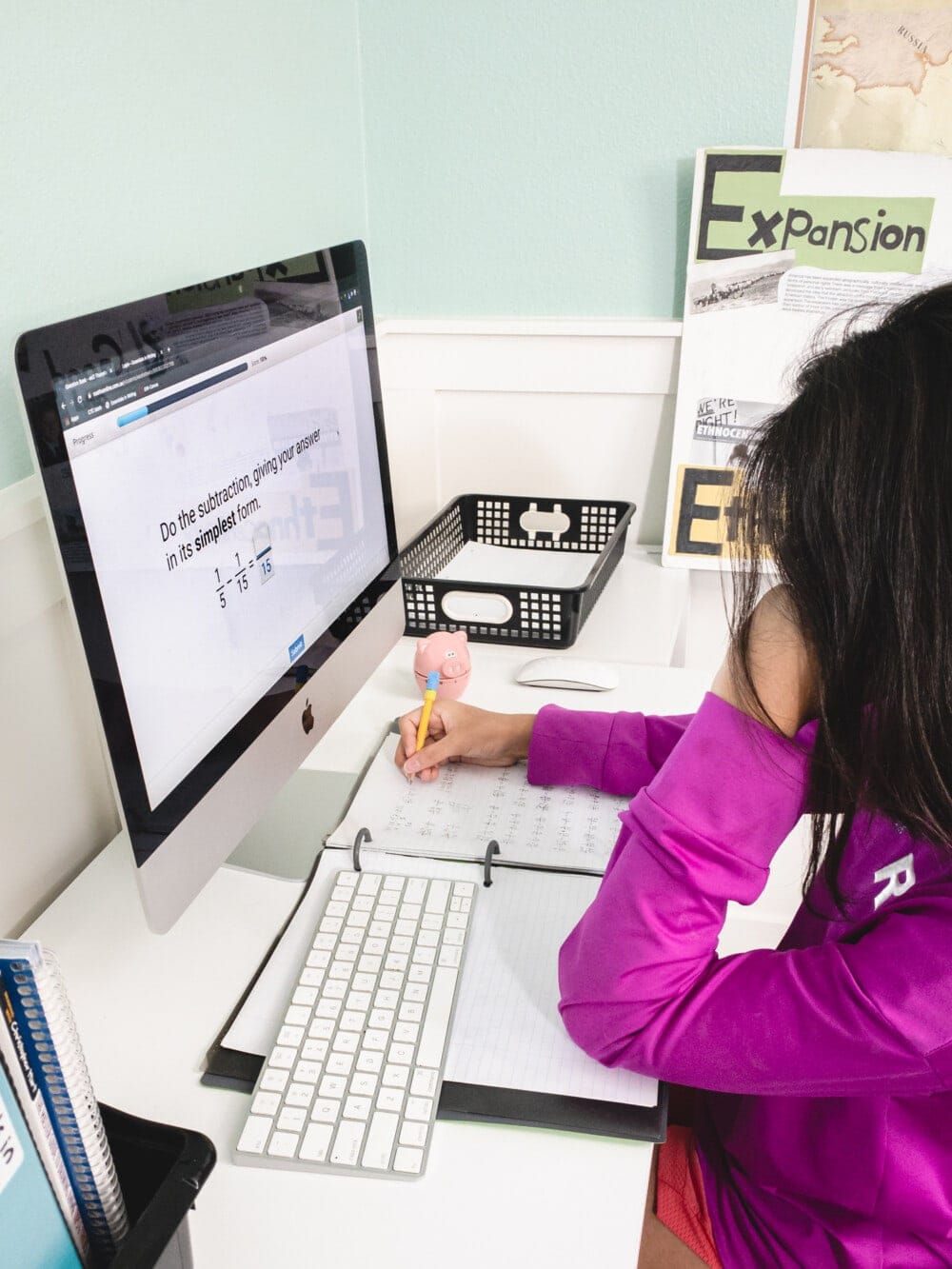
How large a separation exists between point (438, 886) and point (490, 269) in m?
0.95

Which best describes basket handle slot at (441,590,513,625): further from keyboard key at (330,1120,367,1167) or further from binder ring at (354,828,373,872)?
keyboard key at (330,1120,367,1167)

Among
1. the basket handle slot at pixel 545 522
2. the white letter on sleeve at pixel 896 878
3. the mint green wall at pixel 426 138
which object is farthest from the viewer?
the basket handle slot at pixel 545 522

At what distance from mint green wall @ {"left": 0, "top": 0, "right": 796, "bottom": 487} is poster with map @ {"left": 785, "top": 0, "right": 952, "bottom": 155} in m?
0.04

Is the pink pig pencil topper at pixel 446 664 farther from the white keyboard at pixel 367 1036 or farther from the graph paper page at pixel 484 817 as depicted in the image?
the white keyboard at pixel 367 1036

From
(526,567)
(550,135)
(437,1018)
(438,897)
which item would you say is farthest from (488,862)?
(550,135)

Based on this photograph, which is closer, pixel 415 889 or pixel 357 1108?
pixel 357 1108

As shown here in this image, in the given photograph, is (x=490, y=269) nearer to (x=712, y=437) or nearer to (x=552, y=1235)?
(x=712, y=437)

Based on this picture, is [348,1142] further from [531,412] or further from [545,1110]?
[531,412]

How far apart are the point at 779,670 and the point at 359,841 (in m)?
0.37

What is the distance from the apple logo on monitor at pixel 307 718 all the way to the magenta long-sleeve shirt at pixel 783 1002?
280mm

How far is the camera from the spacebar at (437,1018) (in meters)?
0.62

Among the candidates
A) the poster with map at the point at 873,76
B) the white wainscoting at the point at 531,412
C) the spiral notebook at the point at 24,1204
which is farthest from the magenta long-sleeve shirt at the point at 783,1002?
the poster with map at the point at 873,76

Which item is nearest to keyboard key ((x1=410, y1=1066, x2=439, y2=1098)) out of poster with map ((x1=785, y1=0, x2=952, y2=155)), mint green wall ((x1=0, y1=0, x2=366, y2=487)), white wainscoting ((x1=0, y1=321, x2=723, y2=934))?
mint green wall ((x1=0, y1=0, x2=366, y2=487))

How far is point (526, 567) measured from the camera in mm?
1317
